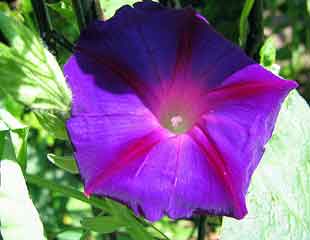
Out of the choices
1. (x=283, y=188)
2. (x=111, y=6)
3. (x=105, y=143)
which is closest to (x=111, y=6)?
(x=111, y=6)

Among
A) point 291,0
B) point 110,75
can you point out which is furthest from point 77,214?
point 110,75

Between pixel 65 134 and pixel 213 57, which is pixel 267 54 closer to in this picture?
pixel 213 57

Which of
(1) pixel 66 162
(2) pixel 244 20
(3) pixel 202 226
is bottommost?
(3) pixel 202 226

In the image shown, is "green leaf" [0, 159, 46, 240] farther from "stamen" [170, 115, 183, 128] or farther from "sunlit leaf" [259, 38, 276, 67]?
"sunlit leaf" [259, 38, 276, 67]

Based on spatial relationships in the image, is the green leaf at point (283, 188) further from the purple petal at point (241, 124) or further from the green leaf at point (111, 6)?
the green leaf at point (111, 6)

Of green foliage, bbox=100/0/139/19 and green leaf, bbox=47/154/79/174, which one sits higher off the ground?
green foliage, bbox=100/0/139/19

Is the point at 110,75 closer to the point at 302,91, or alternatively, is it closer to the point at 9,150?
the point at 9,150

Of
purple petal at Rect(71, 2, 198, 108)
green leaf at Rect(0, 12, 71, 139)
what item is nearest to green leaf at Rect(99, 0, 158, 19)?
purple petal at Rect(71, 2, 198, 108)

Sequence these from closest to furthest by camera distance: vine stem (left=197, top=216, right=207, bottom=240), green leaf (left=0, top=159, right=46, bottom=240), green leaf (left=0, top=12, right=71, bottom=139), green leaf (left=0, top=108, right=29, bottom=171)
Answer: green leaf (left=0, top=12, right=71, bottom=139) → green leaf (left=0, top=159, right=46, bottom=240) → green leaf (left=0, top=108, right=29, bottom=171) → vine stem (left=197, top=216, right=207, bottom=240)
